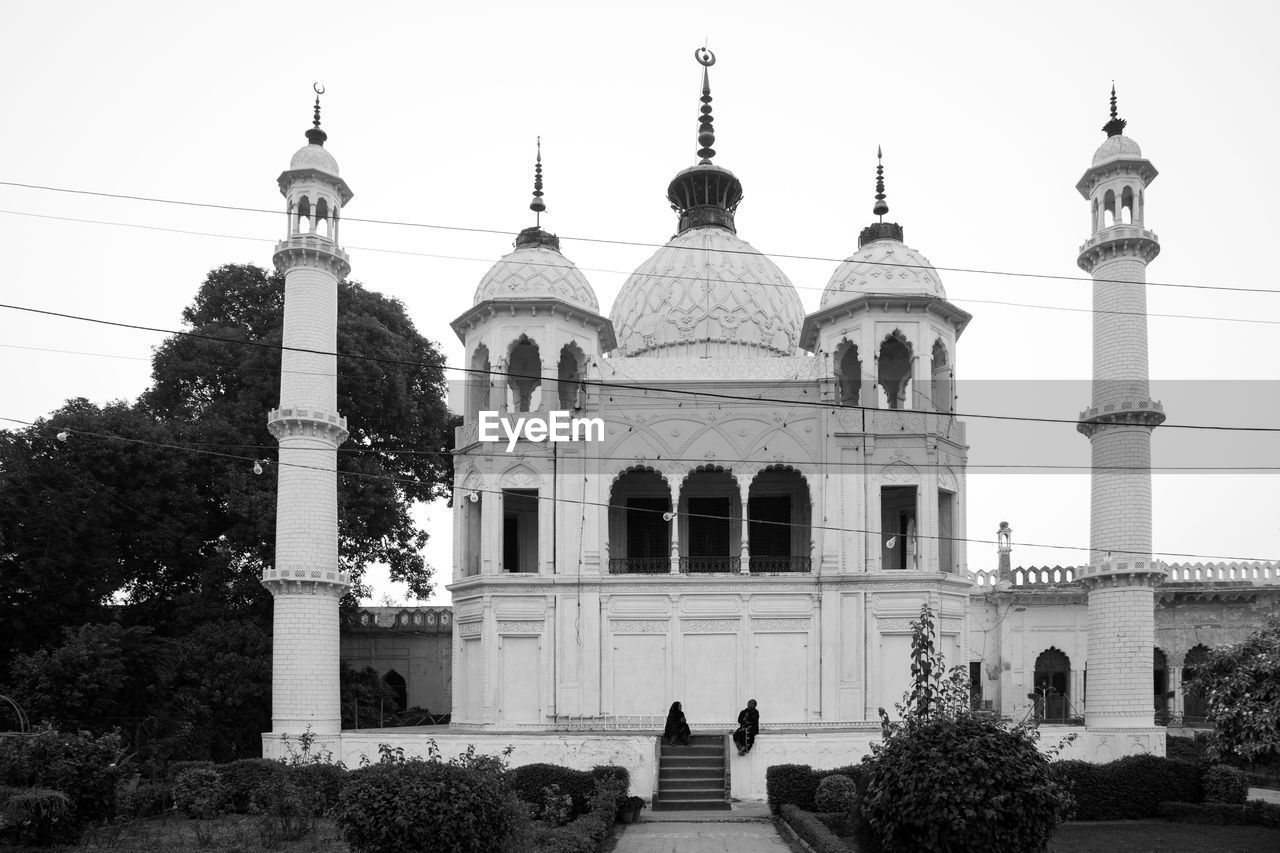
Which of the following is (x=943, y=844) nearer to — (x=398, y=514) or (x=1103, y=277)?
(x=1103, y=277)

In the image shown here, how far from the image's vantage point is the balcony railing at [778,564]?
108 ft

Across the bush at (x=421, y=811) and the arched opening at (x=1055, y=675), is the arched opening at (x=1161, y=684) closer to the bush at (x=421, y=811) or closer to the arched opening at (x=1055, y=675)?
the arched opening at (x=1055, y=675)

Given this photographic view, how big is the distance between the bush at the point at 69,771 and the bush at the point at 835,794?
461 inches

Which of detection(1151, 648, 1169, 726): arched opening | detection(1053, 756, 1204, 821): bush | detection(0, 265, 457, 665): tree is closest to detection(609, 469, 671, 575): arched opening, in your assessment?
detection(0, 265, 457, 665): tree

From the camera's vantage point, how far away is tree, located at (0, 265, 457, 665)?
33.3 metres

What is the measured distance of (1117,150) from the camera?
30406 millimetres

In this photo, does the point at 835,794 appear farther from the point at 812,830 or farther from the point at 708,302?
the point at 708,302

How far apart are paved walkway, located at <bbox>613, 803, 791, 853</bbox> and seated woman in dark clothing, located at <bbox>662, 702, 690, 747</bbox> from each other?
300 centimetres

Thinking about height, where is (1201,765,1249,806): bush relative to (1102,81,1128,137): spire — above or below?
below

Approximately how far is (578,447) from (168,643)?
1159 centimetres

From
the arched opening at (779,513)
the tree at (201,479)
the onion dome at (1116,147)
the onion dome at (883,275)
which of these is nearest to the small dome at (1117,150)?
the onion dome at (1116,147)

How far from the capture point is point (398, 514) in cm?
3897

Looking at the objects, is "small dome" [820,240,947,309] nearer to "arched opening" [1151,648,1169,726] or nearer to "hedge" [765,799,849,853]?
"hedge" [765,799,849,853]

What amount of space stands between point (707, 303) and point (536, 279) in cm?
690
